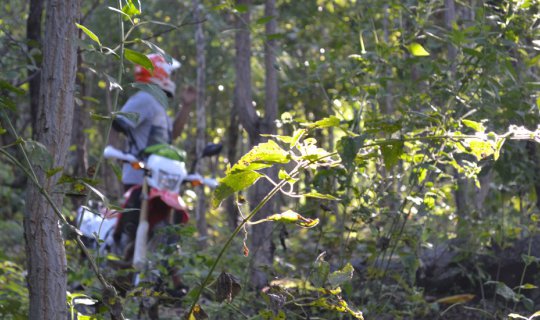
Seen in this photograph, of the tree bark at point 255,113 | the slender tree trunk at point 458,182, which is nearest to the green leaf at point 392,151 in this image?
the tree bark at point 255,113

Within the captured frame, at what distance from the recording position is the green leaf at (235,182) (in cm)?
236

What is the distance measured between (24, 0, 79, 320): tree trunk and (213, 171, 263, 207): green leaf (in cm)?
56

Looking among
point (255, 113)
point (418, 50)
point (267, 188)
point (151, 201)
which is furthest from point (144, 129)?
point (418, 50)

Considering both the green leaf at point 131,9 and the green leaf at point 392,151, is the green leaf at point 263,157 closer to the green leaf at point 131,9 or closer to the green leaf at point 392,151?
the green leaf at point 392,151

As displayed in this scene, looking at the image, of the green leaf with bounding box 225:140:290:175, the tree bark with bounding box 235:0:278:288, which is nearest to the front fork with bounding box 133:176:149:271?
the tree bark with bounding box 235:0:278:288

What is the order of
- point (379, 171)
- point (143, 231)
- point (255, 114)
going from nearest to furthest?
point (379, 171) < point (255, 114) < point (143, 231)

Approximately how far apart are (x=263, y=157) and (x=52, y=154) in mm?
749

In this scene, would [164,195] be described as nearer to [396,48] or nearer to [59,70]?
[396,48]

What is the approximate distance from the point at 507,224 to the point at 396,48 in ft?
7.32

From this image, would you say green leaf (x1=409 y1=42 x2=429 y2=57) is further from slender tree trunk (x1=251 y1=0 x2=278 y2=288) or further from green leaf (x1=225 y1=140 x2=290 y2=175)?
slender tree trunk (x1=251 y1=0 x2=278 y2=288)

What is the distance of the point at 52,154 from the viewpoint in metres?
2.67

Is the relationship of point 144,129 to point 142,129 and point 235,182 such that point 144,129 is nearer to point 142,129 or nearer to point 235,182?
point 142,129

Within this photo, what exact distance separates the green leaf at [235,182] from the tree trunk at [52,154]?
0.56 metres

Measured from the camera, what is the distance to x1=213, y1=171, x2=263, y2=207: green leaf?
2.36 metres
